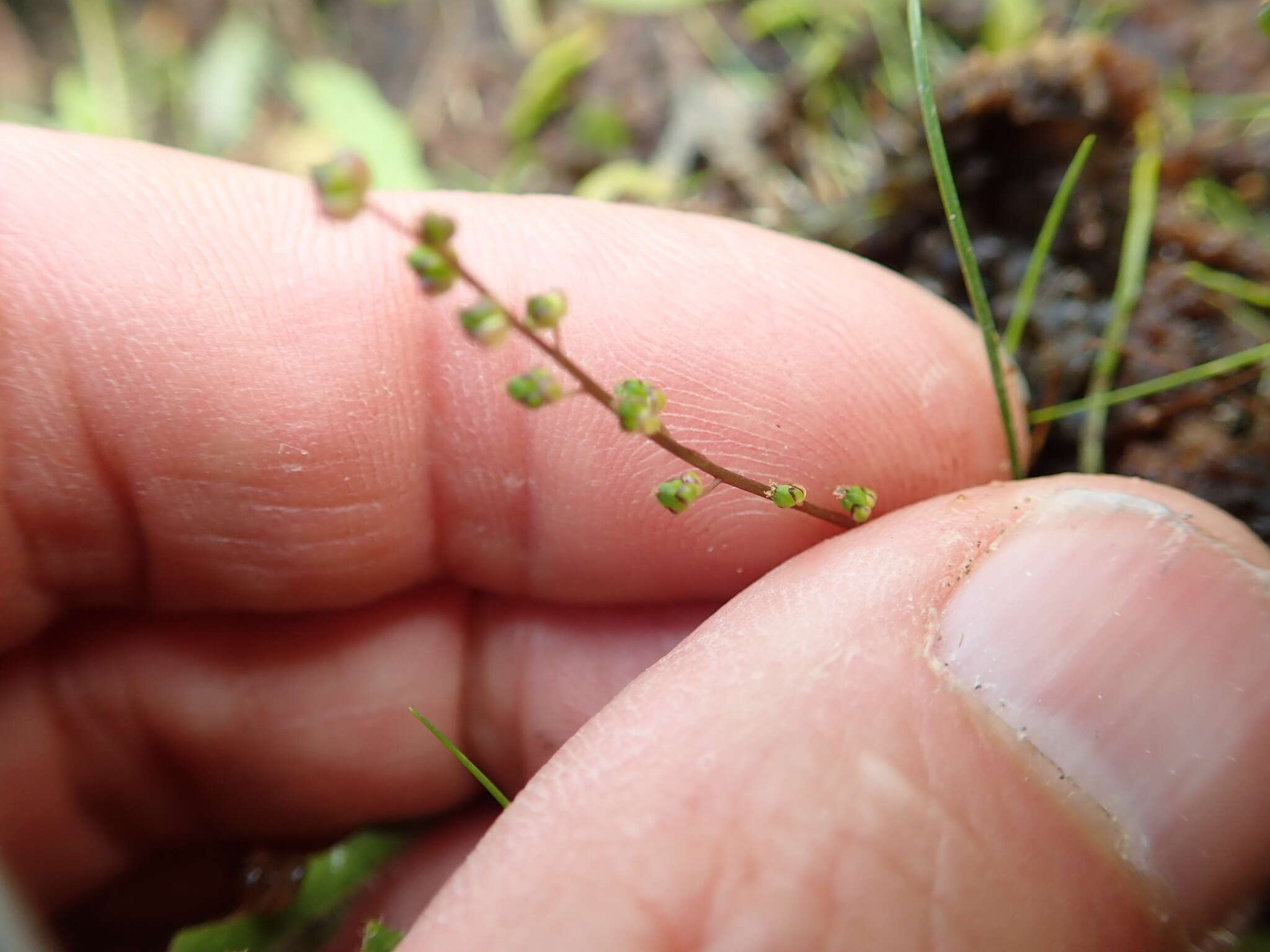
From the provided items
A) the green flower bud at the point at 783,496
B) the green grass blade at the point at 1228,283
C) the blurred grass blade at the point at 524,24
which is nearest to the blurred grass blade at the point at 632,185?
the blurred grass blade at the point at 524,24

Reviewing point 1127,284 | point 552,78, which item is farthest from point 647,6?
point 1127,284

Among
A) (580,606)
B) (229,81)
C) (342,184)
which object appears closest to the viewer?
(342,184)

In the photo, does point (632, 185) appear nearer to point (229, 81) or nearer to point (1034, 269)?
point (1034, 269)

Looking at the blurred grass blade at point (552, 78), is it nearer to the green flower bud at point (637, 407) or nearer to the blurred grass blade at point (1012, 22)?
the blurred grass blade at point (1012, 22)

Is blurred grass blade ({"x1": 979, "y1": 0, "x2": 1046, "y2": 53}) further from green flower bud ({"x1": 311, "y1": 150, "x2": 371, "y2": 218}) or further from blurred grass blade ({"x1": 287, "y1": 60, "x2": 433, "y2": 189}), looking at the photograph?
green flower bud ({"x1": 311, "y1": 150, "x2": 371, "y2": 218})

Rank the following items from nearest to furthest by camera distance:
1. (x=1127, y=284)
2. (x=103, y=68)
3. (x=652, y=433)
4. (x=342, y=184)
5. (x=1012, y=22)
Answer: (x=342, y=184) < (x=652, y=433) < (x=1127, y=284) < (x=1012, y=22) < (x=103, y=68)

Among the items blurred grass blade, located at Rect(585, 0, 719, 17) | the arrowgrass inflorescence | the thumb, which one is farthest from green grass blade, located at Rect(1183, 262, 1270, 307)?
blurred grass blade, located at Rect(585, 0, 719, 17)

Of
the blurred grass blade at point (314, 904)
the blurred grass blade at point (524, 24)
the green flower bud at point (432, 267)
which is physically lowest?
the blurred grass blade at point (314, 904)
